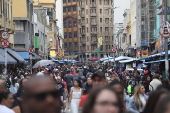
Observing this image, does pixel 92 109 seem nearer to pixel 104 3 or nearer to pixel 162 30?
pixel 162 30

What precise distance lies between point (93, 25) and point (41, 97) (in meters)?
125

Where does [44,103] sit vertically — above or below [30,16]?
below

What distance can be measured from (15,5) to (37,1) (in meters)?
32.6

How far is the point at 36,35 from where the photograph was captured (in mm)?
58688

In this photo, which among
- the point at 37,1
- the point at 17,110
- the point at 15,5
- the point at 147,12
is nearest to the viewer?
the point at 17,110

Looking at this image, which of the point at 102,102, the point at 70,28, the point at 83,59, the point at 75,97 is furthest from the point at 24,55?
the point at 83,59

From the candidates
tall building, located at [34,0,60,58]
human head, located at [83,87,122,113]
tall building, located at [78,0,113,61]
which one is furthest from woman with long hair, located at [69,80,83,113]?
tall building, located at [78,0,113,61]

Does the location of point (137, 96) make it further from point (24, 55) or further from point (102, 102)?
point (24, 55)

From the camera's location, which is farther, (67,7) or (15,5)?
(67,7)

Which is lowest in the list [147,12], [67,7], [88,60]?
[88,60]

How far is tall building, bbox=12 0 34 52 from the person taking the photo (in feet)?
165

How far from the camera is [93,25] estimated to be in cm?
12781

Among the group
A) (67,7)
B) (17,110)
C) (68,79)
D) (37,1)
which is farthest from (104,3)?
(17,110)

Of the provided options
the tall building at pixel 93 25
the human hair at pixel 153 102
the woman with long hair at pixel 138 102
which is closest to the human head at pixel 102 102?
the human hair at pixel 153 102
